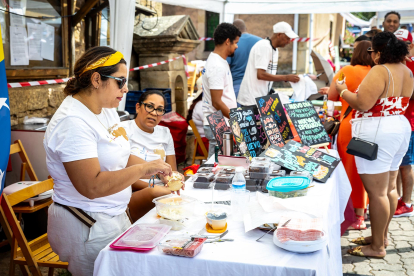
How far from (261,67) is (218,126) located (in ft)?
6.12

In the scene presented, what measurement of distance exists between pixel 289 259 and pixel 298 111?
7.46 feet

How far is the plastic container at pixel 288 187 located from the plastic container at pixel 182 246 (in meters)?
0.64

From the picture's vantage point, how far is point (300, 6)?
7.11m

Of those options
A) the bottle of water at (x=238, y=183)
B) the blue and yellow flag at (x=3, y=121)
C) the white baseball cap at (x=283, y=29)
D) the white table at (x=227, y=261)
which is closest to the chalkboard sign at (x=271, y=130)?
the bottle of water at (x=238, y=183)

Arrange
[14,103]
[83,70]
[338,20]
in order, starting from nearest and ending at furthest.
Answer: [83,70] < [14,103] < [338,20]

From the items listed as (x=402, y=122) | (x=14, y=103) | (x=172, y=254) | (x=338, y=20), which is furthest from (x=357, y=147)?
(x=338, y=20)

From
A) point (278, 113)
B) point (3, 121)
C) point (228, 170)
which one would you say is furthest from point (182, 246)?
point (278, 113)

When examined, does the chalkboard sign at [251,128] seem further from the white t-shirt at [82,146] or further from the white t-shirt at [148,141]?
the white t-shirt at [82,146]

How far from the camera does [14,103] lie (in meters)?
4.19

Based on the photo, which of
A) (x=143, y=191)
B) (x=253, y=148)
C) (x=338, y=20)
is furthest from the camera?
(x=338, y=20)

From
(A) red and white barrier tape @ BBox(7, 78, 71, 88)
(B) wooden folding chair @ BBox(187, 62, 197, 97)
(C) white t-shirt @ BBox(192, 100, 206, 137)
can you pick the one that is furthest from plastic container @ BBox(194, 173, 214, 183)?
(B) wooden folding chair @ BBox(187, 62, 197, 97)

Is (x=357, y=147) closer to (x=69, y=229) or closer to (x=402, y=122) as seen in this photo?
(x=402, y=122)

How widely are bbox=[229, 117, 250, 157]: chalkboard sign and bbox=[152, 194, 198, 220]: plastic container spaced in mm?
1049

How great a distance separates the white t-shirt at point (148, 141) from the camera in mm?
3389
